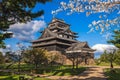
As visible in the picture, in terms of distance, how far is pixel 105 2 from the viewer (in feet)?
38.4

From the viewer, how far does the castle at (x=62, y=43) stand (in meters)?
60.8

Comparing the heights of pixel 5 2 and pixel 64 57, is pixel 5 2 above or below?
above

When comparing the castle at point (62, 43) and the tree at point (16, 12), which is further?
the castle at point (62, 43)

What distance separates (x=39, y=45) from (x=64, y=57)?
31.2 ft

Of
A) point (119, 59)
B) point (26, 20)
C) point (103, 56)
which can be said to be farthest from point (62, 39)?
point (26, 20)

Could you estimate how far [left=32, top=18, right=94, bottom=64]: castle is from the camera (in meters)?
60.8

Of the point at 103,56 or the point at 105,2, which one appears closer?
the point at 105,2

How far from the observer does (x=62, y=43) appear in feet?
208

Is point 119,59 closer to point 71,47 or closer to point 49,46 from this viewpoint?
point 71,47

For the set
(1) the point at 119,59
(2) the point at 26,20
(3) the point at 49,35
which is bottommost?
(1) the point at 119,59

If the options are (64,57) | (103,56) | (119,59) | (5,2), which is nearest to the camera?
(5,2)

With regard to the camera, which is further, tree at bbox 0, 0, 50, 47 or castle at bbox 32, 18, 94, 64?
castle at bbox 32, 18, 94, 64

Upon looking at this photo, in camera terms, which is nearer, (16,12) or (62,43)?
(16,12)

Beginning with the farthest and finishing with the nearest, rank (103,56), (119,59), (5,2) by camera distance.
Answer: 1. (103,56)
2. (119,59)
3. (5,2)
